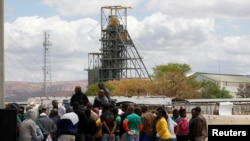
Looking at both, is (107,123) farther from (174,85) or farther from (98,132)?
(174,85)

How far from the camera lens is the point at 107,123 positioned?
1956 centimetres

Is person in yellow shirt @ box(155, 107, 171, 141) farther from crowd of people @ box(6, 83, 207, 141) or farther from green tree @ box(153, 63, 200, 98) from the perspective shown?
green tree @ box(153, 63, 200, 98)

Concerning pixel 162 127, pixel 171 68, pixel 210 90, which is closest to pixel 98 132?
pixel 162 127

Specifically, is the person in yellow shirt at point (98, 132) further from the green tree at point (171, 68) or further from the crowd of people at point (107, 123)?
the green tree at point (171, 68)

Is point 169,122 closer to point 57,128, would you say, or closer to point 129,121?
point 129,121

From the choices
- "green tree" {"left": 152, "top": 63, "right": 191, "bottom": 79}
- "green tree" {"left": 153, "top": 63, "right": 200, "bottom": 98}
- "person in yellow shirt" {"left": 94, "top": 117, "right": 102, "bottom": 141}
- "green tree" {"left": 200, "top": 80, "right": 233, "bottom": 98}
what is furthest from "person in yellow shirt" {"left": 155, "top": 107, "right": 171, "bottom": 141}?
"green tree" {"left": 200, "top": 80, "right": 233, "bottom": 98}

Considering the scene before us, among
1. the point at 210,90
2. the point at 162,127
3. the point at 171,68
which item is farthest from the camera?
the point at 210,90

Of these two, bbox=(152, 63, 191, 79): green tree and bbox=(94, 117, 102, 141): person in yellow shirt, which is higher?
bbox=(152, 63, 191, 79): green tree

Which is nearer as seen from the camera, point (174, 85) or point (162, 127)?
point (162, 127)

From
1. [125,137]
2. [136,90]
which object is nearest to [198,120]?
[125,137]

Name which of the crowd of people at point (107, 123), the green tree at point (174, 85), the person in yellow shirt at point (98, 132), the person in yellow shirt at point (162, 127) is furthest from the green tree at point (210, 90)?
the person in yellow shirt at point (98, 132)

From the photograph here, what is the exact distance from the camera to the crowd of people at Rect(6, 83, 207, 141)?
60.0ft

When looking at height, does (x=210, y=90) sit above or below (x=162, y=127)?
below

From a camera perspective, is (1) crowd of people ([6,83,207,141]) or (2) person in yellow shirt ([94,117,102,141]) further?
(2) person in yellow shirt ([94,117,102,141])
